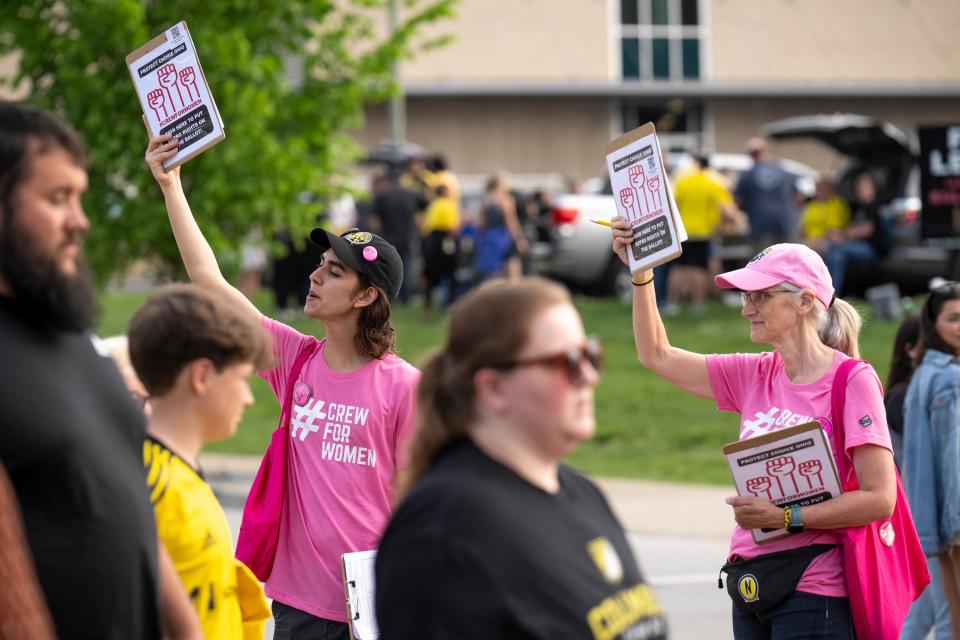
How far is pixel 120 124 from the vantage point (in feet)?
37.2

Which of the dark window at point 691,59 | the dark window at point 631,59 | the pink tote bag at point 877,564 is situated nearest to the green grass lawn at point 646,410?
the pink tote bag at point 877,564

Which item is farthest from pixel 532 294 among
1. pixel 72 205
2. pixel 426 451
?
pixel 72 205

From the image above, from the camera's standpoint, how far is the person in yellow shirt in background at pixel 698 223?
18.7 m

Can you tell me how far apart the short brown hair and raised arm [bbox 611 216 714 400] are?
198 cm

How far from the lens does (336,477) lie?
4723 millimetres

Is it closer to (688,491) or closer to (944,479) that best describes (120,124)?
(688,491)

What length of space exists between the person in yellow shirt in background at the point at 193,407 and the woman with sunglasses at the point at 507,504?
1.80 feet

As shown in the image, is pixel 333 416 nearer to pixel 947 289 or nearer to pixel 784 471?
pixel 784 471

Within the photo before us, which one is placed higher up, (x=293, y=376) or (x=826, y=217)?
(x=293, y=376)

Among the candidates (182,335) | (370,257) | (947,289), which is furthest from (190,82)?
(947,289)

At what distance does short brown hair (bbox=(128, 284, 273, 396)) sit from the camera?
3232 mm

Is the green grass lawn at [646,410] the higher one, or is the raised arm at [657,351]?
the raised arm at [657,351]

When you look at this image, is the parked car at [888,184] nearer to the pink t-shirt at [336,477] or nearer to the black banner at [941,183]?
the black banner at [941,183]

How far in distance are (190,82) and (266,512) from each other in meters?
1.48
